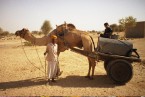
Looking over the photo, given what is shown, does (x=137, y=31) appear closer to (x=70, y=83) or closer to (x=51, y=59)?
(x=70, y=83)

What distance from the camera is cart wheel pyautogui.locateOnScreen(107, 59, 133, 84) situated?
7.31m

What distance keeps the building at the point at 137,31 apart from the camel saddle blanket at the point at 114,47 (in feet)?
85.9

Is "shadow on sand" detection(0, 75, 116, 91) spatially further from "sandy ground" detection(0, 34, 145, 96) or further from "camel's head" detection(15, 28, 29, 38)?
"camel's head" detection(15, 28, 29, 38)

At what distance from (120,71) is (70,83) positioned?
2.13 m

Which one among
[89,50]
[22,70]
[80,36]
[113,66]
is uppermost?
[80,36]

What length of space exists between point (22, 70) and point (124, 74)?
18.9 feet

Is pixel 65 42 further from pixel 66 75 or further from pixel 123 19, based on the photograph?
pixel 123 19

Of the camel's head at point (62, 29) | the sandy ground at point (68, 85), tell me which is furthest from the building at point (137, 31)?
the camel's head at point (62, 29)

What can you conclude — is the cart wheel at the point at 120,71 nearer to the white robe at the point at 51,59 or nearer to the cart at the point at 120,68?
the cart at the point at 120,68

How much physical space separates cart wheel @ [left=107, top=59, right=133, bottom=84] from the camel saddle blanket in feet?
1.41

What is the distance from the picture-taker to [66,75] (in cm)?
920

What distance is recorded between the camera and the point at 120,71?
7.35 metres

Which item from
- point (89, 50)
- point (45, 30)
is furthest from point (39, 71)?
point (45, 30)

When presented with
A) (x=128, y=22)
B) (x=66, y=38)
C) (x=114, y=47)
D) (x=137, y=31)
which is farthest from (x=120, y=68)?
(x=128, y=22)
